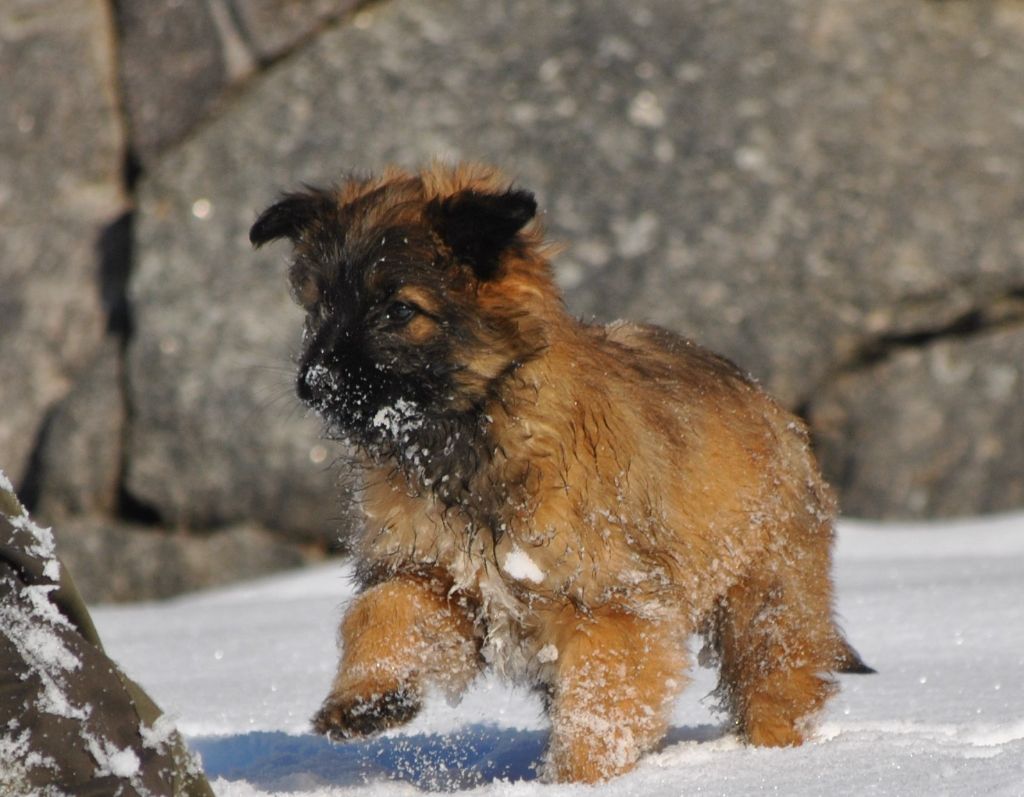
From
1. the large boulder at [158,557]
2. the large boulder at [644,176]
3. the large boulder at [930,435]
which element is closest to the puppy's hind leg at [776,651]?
the large boulder at [644,176]

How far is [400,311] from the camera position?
3.73 meters

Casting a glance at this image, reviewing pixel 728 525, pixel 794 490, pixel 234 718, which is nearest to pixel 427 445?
pixel 728 525

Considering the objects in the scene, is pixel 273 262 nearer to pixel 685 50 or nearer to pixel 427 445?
pixel 685 50

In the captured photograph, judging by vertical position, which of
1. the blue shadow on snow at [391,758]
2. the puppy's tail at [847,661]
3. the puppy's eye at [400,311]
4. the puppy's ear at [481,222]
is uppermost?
the puppy's ear at [481,222]

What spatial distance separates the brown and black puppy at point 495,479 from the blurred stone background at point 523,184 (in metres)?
5.11

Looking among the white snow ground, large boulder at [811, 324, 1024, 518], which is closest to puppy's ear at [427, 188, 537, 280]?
the white snow ground

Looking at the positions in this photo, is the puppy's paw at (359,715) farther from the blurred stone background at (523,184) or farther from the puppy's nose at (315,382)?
the blurred stone background at (523,184)

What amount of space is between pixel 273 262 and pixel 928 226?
14.0ft

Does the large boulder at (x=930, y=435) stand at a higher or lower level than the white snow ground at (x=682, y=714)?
higher

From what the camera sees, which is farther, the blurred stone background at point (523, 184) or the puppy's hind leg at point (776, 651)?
the blurred stone background at point (523, 184)

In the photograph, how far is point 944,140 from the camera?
32.0 feet

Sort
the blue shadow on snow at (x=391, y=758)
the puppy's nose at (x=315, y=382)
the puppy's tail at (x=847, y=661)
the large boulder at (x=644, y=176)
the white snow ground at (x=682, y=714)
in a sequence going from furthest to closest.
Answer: the large boulder at (x=644, y=176) < the puppy's tail at (x=847, y=661) < the blue shadow on snow at (x=391, y=758) < the puppy's nose at (x=315, y=382) < the white snow ground at (x=682, y=714)

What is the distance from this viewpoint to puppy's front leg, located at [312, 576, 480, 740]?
12.2ft

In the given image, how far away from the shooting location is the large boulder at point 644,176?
367 inches
